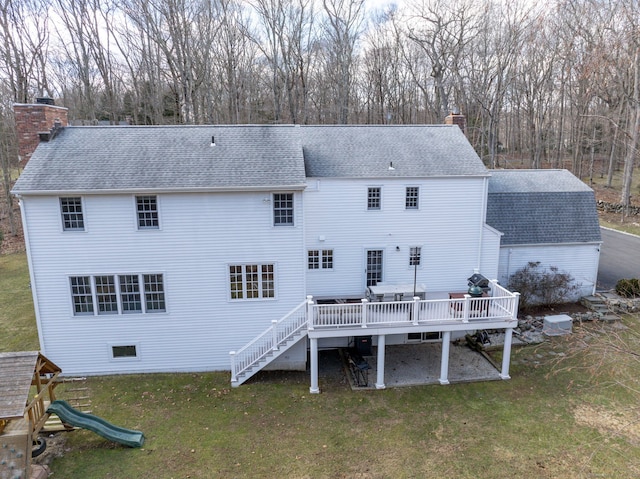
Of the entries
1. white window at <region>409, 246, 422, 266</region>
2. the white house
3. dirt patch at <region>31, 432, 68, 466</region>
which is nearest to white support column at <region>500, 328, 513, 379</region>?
the white house

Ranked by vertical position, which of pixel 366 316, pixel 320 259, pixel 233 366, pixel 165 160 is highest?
pixel 165 160

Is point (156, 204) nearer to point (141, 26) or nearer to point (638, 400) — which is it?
point (638, 400)

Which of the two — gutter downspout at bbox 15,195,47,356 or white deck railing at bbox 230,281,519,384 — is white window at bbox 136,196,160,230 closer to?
gutter downspout at bbox 15,195,47,356

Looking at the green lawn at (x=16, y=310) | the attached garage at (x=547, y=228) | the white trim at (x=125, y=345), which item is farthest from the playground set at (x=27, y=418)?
the attached garage at (x=547, y=228)

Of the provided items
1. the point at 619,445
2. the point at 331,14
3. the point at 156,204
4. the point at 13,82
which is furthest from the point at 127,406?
the point at 331,14

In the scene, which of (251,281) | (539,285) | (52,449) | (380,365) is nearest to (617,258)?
(539,285)

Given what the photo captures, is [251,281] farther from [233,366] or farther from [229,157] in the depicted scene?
[229,157]
